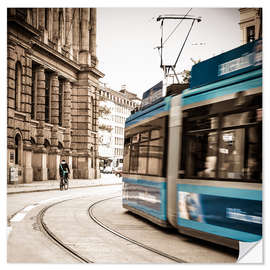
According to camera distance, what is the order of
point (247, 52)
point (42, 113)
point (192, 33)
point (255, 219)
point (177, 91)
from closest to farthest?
point (255, 219), point (247, 52), point (177, 91), point (192, 33), point (42, 113)

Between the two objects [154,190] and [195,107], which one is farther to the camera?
[154,190]

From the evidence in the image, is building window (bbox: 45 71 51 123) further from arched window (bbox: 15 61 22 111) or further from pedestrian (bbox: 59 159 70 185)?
pedestrian (bbox: 59 159 70 185)

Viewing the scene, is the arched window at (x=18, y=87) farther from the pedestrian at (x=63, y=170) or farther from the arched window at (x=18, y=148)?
the pedestrian at (x=63, y=170)

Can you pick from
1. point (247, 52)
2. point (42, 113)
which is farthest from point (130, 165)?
point (42, 113)

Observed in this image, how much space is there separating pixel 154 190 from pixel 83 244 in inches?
83.5

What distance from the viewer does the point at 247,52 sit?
25.3ft

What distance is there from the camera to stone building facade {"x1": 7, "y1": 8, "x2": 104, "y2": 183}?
84.6 feet

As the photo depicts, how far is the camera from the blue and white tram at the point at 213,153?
7.26 meters

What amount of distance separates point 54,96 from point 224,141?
29182 mm

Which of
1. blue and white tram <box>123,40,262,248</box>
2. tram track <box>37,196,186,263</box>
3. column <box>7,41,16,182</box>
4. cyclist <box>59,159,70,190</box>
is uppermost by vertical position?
column <box>7,41,16,182</box>

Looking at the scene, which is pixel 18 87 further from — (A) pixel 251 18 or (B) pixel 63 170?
(A) pixel 251 18

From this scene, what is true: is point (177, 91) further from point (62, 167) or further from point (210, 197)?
point (62, 167)

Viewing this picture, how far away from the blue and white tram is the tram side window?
2 centimetres

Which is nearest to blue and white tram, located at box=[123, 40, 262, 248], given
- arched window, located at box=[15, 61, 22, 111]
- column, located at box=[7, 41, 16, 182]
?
column, located at box=[7, 41, 16, 182]
